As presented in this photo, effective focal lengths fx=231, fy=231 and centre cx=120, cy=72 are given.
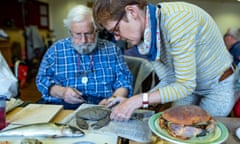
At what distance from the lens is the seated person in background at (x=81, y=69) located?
4.38ft

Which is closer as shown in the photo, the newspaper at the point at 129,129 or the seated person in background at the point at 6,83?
the newspaper at the point at 129,129

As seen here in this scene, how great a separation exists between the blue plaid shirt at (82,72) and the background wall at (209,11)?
6634 mm

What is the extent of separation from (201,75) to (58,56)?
32.5 inches

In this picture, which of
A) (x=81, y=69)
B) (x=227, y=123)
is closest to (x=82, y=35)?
(x=81, y=69)

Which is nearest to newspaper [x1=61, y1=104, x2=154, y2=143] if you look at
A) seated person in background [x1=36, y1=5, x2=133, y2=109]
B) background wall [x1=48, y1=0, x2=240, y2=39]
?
seated person in background [x1=36, y1=5, x2=133, y2=109]

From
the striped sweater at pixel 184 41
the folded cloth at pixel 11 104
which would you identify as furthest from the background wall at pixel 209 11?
the striped sweater at pixel 184 41

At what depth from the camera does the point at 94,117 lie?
0.86 metres

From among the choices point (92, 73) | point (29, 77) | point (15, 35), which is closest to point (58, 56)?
point (92, 73)

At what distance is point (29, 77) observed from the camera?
4.61 metres

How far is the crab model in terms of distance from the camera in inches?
32.1

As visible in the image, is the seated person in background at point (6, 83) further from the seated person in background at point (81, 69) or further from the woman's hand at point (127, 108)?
the woman's hand at point (127, 108)

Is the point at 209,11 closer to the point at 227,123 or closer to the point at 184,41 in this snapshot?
the point at 227,123

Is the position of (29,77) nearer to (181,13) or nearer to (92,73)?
(92,73)

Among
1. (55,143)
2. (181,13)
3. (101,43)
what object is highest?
(181,13)
